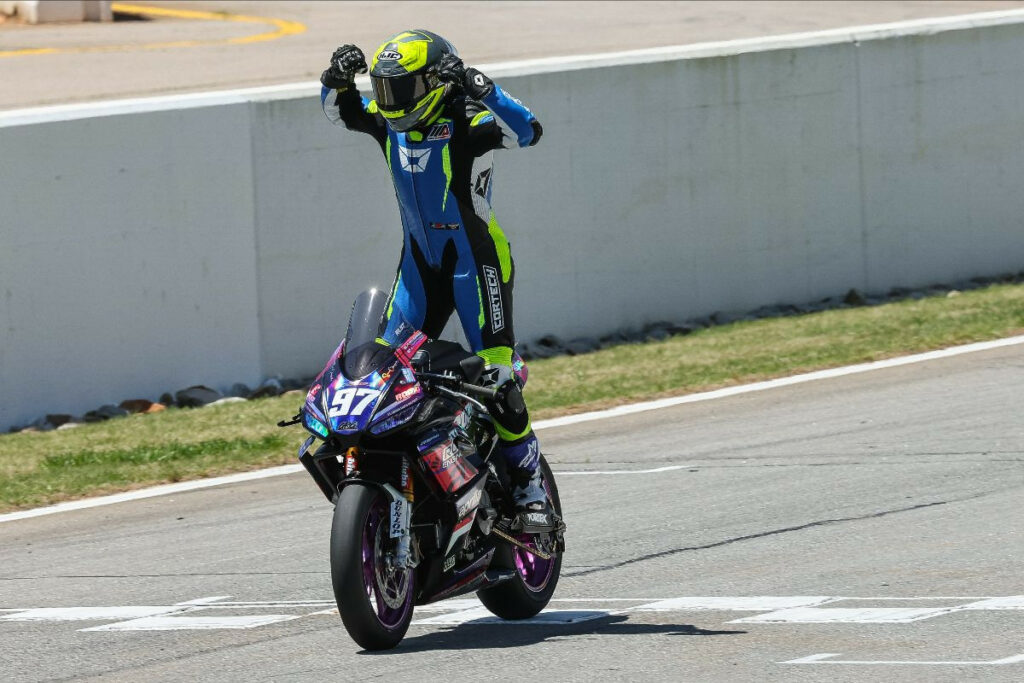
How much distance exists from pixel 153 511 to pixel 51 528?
2.03ft

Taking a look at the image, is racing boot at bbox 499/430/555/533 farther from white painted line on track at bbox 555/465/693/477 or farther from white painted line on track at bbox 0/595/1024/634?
white painted line on track at bbox 555/465/693/477

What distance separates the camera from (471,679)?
655 cm

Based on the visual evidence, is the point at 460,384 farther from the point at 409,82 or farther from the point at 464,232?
the point at 409,82

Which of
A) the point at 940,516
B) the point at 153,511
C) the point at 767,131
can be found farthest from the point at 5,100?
the point at 940,516

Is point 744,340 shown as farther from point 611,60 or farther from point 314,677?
point 314,677

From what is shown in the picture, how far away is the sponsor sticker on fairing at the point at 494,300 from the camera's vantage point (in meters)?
7.62

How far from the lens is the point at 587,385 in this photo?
14.2 m

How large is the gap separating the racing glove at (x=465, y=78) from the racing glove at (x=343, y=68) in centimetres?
75

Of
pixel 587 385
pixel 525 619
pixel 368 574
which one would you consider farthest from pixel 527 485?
pixel 587 385


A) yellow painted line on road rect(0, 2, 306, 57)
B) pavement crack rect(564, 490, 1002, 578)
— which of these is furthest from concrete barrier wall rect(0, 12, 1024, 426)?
yellow painted line on road rect(0, 2, 306, 57)

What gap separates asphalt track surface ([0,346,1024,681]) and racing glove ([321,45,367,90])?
228cm

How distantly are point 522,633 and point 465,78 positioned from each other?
2.25 metres

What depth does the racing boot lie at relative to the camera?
299 inches

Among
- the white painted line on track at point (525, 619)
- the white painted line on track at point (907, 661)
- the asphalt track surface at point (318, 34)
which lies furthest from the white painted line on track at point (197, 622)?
the asphalt track surface at point (318, 34)
